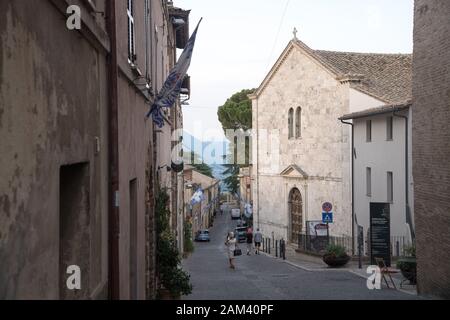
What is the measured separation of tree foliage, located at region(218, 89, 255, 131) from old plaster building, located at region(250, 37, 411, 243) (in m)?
16.9

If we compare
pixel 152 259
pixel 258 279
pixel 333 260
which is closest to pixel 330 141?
pixel 333 260

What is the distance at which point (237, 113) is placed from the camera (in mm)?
61000

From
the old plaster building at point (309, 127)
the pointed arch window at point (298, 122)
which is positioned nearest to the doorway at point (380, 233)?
the old plaster building at point (309, 127)

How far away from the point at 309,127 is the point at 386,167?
10350mm

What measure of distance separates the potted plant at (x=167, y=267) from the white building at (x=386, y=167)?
11539mm

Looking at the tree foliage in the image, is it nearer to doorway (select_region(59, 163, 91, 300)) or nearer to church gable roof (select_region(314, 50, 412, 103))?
church gable roof (select_region(314, 50, 412, 103))

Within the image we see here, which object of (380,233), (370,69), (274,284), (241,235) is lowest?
(241,235)

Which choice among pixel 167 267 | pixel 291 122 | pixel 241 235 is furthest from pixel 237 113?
pixel 167 267

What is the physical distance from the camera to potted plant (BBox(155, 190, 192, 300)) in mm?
13398

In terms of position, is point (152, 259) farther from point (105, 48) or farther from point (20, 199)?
point (20, 199)

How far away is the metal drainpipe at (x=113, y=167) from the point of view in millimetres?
7223

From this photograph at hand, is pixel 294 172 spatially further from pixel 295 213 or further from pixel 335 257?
pixel 335 257

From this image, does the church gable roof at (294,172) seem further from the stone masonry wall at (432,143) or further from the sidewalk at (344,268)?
the stone masonry wall at (432,143)

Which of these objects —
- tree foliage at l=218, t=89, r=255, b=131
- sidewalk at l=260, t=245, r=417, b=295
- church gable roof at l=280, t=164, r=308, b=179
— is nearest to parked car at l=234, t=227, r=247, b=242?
church gable roof at l=280, t=164, r=308, b=179
